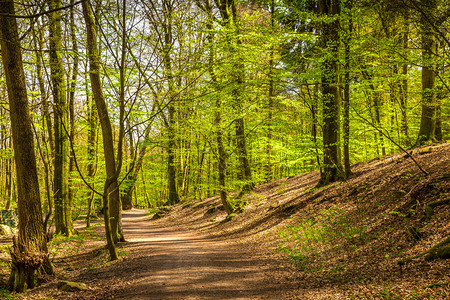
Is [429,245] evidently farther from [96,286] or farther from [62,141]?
[62,141]

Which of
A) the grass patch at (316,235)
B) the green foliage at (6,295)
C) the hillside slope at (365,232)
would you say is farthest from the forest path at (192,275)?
the green foliage at (6,295)

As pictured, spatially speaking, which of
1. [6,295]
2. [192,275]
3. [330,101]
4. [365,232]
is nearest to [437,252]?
[365,232]

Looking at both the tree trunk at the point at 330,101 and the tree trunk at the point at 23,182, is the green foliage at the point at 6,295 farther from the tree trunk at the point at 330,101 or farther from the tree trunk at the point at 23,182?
the tree trunk at the point at 330,101

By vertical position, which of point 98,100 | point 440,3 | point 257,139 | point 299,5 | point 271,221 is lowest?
point 271,221

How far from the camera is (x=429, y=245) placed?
5.31 meters

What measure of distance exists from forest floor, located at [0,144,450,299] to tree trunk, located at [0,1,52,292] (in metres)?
0.50

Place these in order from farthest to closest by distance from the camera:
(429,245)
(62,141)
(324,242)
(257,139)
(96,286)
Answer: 1. (257,139)
2. (62,141)
3. (324,242)
4. (96,286)
5. (429,245)

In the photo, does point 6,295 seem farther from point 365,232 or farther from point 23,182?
point 365,232

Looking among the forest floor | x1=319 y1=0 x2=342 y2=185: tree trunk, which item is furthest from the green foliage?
x1=319 y1=0 x2=342 y2=185: tree trunk

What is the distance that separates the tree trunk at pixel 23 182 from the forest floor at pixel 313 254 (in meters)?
0.50

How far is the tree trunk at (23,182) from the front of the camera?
20.8 feet

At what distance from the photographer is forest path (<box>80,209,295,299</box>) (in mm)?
5582

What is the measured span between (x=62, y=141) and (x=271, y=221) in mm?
9539

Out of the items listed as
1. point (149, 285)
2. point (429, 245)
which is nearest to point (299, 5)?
point (429, 245)
